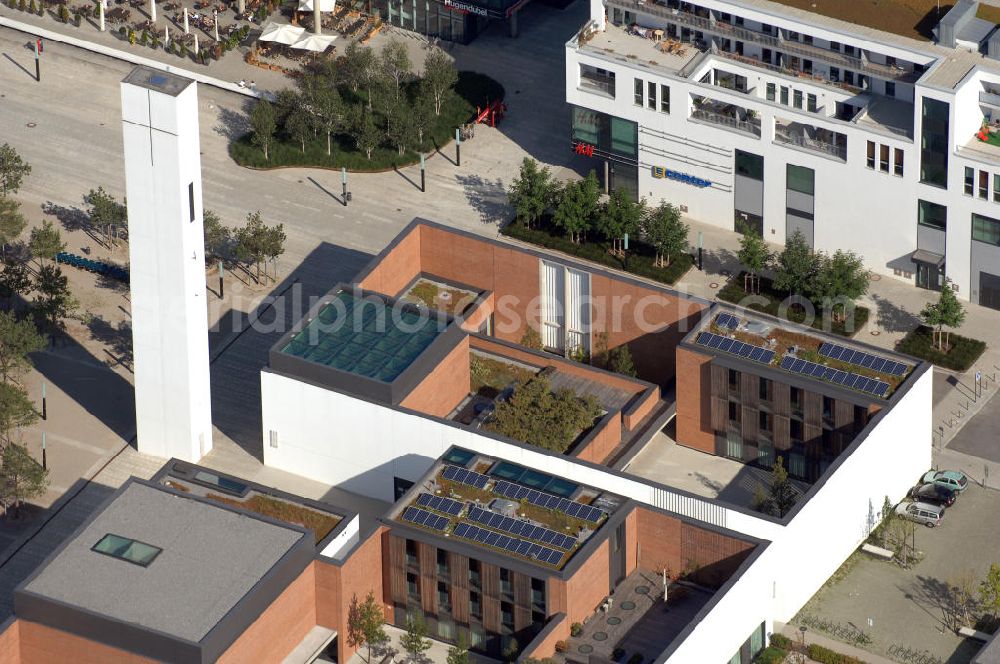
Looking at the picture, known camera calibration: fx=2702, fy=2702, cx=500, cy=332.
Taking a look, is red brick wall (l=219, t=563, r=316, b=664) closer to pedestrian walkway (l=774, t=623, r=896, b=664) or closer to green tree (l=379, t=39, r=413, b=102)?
pedestrian walkway (l=774, t=623, r=896, b=664)

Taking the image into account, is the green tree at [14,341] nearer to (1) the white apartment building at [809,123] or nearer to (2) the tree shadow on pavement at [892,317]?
(1) the white apartment building at [809,123]

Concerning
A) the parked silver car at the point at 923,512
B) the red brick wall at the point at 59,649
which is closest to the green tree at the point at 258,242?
the red brick wall at the point at 59,649

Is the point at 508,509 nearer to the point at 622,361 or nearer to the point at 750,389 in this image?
the point at 750,389

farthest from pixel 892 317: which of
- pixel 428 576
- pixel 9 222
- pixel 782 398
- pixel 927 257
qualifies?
pixel 9 222

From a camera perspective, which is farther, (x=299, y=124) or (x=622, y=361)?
(x=299, y=124)

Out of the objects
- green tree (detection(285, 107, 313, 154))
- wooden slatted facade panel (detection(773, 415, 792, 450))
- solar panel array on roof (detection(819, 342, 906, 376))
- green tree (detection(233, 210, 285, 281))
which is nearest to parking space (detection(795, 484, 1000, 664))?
wooden slatted facade panel (detection(773, 415, 792, 450))

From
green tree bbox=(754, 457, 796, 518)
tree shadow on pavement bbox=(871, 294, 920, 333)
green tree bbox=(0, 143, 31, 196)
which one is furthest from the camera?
green tree bbox=(0, 143, 31, 196)
